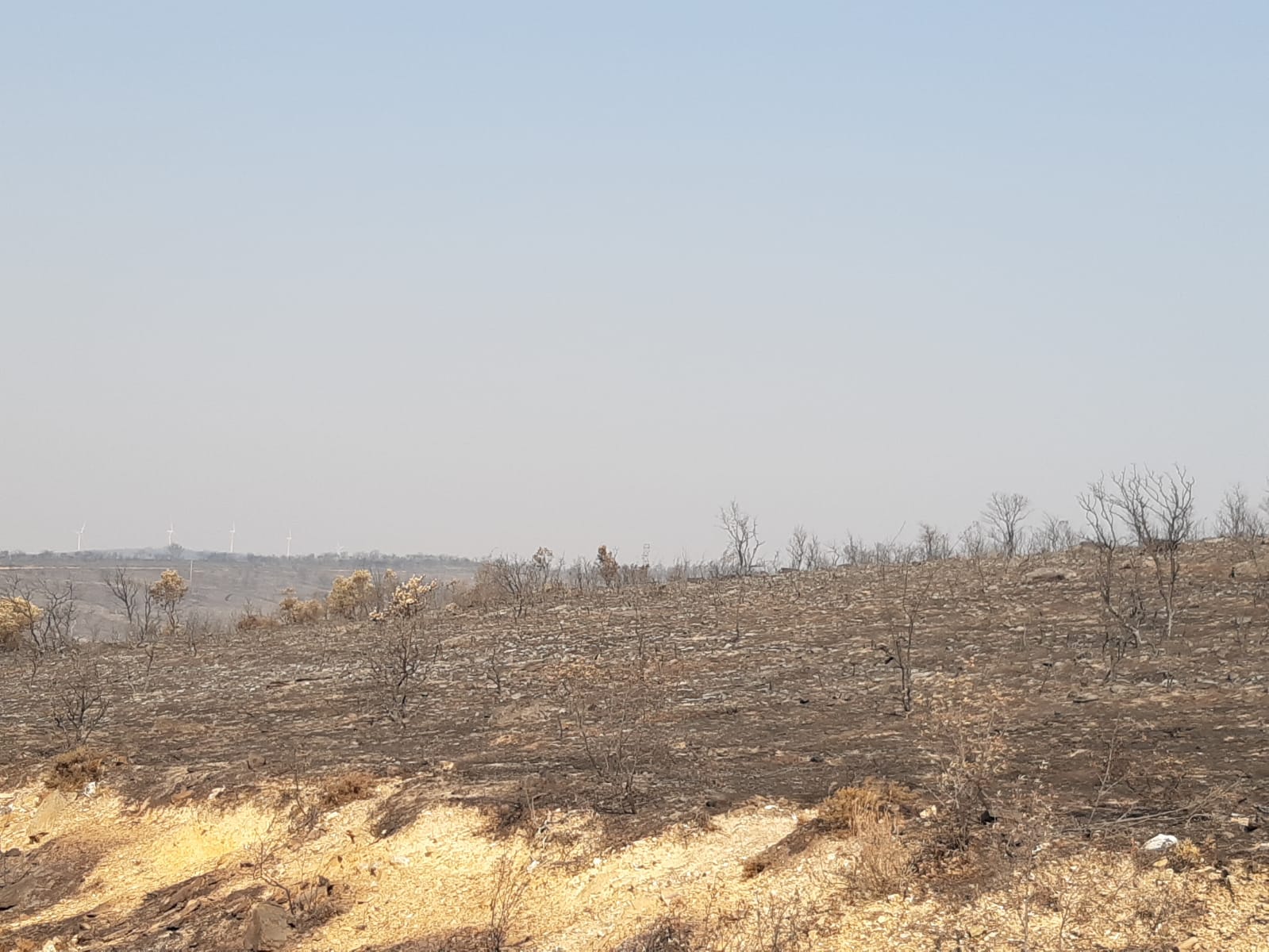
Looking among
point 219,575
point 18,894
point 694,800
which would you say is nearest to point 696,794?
point 694,800

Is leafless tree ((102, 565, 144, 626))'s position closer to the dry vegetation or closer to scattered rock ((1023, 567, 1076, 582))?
the dry vegetation

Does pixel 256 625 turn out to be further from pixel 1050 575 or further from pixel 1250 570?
pixel 1250 570

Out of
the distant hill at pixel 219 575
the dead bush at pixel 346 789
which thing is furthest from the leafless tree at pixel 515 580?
the distant hill at pixel 219 575

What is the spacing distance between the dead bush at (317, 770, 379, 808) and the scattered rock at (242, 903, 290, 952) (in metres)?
2.00

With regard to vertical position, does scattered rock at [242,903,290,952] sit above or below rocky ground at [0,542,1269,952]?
below

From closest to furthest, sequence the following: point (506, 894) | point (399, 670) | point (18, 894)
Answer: point (506, 894) → point (18, 894) → point (399, 670)

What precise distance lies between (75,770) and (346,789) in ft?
14.2

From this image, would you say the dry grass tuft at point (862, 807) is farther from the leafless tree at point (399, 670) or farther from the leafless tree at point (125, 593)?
the leafless tree at point (125, 593)

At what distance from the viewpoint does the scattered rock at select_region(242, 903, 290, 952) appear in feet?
30.8

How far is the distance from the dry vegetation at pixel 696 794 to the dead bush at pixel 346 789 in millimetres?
38

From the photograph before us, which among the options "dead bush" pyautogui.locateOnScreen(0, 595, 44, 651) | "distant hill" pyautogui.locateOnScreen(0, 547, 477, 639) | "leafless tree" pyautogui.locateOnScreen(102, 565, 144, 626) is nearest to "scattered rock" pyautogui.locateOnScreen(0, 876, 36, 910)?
"dead bush" pyautogui.locateOnScreen(0, 595, 44, 651)

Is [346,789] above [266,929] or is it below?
above

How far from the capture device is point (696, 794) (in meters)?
10.8

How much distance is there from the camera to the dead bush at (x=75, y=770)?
13609mm
